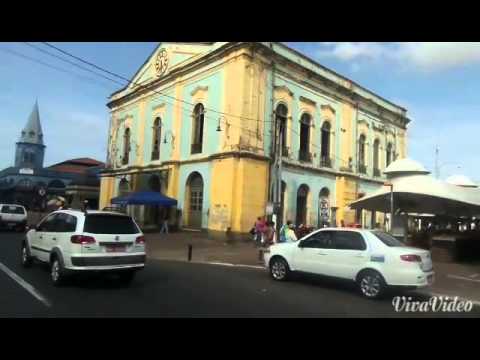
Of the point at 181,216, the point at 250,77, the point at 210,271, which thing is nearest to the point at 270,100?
the point at 250,77

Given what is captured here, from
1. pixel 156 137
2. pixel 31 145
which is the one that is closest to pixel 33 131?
pixel 31 145

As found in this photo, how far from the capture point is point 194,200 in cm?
2827

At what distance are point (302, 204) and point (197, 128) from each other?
8.91 metres

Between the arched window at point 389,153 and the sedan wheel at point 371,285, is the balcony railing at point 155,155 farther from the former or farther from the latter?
the sedan wheel at point 371,285

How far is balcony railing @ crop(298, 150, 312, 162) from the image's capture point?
30078 millimetres

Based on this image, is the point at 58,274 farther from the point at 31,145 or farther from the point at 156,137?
the point at 31,145

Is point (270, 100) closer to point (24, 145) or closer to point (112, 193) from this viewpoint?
point (112, 193)

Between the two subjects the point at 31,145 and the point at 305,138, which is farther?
the point at 31,145

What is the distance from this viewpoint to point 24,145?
300ft

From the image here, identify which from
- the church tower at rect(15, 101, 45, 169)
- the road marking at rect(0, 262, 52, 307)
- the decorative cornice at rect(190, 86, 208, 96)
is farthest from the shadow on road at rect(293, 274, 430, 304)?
the church tower at rect(15, 101, 45, 169)

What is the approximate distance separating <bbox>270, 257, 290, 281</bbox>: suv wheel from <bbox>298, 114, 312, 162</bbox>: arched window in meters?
18.7

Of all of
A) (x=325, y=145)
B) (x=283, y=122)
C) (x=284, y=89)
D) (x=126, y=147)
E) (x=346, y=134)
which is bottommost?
(x=126, y=147)

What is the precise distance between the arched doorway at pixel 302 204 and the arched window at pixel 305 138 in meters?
2.04
